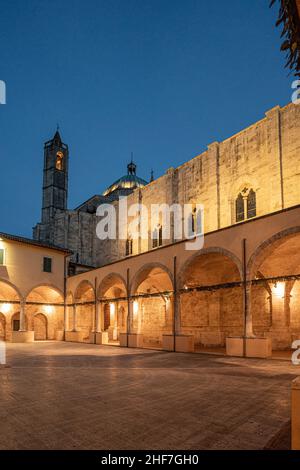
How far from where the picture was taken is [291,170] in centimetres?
2170

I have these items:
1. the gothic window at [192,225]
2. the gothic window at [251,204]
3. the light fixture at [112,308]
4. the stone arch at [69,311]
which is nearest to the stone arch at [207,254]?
the gothic window at [251,204]

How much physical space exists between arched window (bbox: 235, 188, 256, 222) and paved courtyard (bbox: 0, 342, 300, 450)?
Answer: 13.4 metres

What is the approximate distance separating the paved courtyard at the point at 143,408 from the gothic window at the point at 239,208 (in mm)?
13838

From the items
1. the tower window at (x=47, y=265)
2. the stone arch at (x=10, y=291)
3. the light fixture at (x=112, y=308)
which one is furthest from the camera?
the light fixture at (x=112, y=308)

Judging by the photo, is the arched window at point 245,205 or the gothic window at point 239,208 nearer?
the arched window at point 245,205

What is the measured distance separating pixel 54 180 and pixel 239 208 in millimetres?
29737

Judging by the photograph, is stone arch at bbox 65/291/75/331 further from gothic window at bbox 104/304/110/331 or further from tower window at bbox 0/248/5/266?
tower window at bbox 0/248/5/266

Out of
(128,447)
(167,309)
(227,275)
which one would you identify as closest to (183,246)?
(227,275)

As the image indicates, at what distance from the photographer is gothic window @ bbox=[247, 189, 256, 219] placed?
937 inches

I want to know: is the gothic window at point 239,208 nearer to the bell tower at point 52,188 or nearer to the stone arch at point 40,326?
the stone arch at point 40,326

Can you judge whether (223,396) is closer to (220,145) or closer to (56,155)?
(220,145)

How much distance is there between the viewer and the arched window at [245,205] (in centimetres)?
2394

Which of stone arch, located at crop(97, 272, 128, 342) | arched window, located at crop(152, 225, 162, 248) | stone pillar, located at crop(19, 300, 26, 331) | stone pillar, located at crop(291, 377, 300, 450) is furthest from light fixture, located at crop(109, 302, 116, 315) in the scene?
stone pillar, located at crop(291, 377, 300, 450)

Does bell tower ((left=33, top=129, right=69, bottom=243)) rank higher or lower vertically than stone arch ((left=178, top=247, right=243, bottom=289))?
higher
